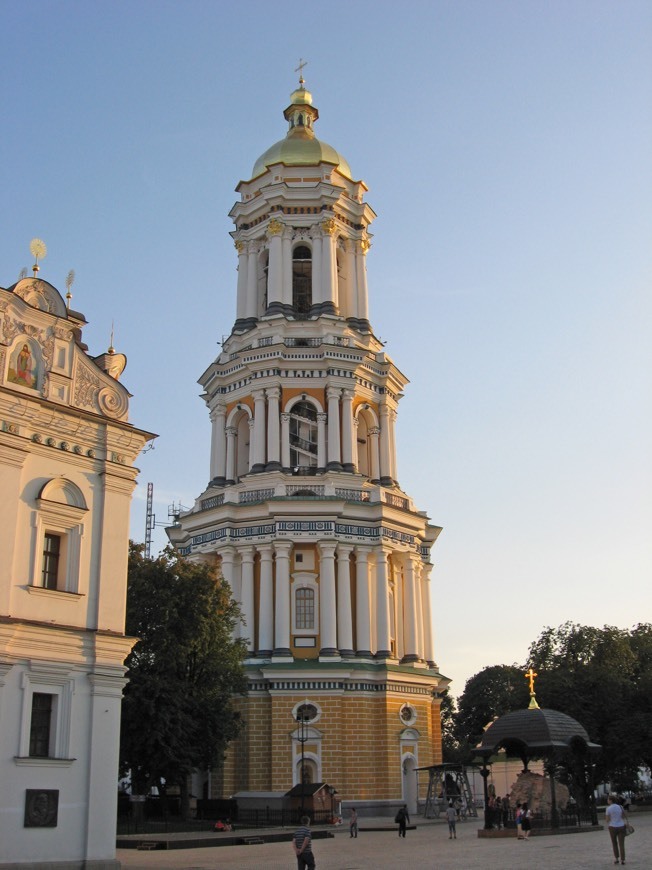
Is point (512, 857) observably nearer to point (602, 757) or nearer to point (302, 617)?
point (302, 617)

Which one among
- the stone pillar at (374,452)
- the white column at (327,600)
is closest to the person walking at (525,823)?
the white column at (327,600)

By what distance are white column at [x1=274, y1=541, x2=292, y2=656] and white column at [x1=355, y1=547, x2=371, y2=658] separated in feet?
10.4

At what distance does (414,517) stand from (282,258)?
1469 centimetres

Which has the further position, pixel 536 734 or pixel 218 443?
pixel 218 443

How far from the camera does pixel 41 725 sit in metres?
20.9

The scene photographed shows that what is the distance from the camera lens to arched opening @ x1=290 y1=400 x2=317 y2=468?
48.4m

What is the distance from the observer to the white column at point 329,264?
165ft

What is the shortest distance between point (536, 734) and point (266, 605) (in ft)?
52.6

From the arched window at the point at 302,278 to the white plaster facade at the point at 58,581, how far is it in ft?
97.5

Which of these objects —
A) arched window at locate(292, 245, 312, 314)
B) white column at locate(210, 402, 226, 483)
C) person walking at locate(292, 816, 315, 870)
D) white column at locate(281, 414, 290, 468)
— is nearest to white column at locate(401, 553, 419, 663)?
white column at locate(281, 414, 290, 468)

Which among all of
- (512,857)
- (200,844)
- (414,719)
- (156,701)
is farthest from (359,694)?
(512,857)

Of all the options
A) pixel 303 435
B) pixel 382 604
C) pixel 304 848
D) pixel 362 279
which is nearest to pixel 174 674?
pixel 382 604

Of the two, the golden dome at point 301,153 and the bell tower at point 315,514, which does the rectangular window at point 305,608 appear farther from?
the golden dome at point 301,153

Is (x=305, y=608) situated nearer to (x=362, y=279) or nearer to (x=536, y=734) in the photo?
(x=536, y=734)
